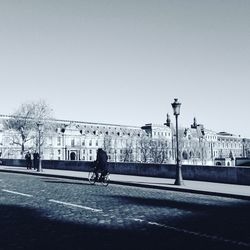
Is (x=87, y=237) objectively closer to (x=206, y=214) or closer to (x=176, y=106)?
(x=206, y=214)

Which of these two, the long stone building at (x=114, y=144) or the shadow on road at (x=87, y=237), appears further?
the long stone building at (x=114, y=144)

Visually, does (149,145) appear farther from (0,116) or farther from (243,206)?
(243,206)

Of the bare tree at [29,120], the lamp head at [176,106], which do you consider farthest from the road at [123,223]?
the bare tree at [29,120]

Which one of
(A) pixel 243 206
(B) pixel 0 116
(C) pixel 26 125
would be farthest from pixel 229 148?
(A) pixel 243 206

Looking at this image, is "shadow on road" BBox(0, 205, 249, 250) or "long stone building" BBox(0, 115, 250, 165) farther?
"long stone building" BBox(0, 115, 250, 165)

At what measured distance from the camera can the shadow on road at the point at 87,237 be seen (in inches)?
260

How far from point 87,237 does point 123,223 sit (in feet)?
5.05

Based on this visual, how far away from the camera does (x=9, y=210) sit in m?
10.7

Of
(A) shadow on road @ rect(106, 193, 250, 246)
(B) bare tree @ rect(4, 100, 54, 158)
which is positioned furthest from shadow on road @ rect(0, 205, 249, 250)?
(B) bare tree @ rect(4, 100, 54, 158)

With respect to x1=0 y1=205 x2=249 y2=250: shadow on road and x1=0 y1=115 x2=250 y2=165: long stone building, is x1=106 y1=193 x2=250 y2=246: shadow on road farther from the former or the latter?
x1=0 y1=115 x2=250 y2=165: long stone building

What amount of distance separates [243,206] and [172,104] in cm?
779

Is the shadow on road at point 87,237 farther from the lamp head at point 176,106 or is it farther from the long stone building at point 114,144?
the long stone building at point 114,144

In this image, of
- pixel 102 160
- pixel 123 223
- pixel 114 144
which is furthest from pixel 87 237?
pixel 114 144

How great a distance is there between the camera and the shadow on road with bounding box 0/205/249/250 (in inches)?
260
